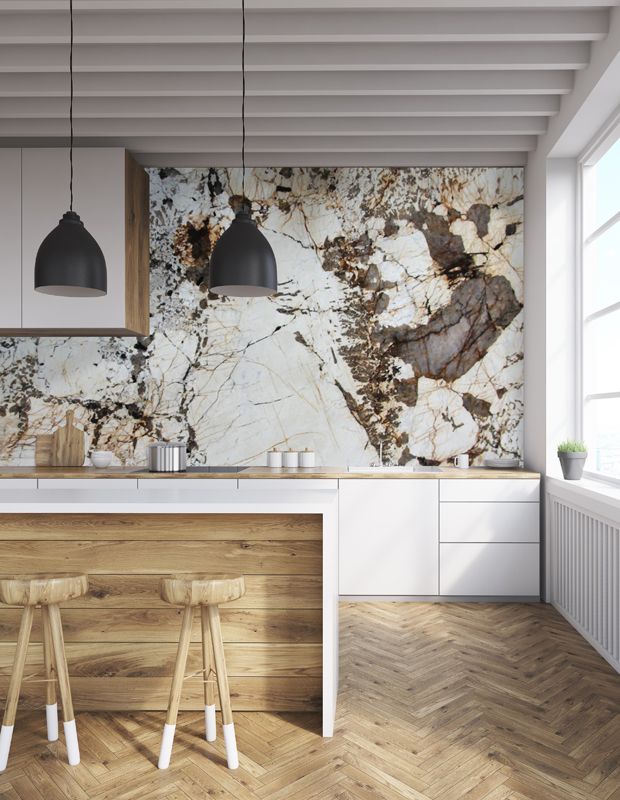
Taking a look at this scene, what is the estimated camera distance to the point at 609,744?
2.56 meters

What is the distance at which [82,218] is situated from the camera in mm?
4469

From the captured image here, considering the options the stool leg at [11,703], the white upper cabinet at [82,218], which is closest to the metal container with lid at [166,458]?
the white upper cabinet at [82,218]

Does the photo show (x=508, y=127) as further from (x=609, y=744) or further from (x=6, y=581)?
(x=6, y=581)

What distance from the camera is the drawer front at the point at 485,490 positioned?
4.41 m

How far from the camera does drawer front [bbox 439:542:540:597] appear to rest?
4.42m

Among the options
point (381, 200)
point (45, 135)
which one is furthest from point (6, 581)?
point (381, 200)

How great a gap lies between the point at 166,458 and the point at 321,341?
1.37 meters

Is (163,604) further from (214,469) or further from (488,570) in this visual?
(488,570)

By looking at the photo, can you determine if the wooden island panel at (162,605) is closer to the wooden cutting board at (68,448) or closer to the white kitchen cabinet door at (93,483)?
the white kitchen cabinet door at (93,483)

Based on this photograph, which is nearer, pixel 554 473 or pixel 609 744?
pixel 609 744

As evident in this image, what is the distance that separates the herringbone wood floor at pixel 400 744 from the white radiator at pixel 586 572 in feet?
0.55

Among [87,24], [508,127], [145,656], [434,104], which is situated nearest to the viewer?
[145,656]

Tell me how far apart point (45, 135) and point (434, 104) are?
2.44 m

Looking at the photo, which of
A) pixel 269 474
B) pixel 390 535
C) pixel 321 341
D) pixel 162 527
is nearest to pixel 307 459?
pixel 269 474
